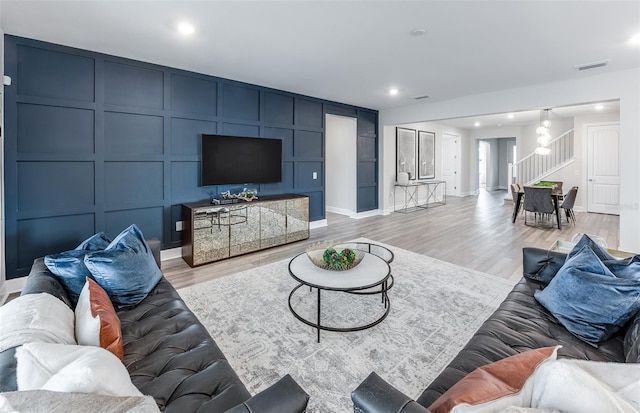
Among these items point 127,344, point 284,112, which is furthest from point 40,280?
point 284,112

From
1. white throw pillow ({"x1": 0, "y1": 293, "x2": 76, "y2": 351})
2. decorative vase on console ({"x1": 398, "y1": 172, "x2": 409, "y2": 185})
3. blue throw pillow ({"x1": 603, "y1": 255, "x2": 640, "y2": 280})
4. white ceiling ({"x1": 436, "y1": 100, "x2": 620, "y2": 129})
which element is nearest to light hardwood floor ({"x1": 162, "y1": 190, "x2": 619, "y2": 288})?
decorative vase on console ({"x1": 398, "y1": 172, "x2": 409, "y2": 185})

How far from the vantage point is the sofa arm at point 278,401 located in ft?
3.20

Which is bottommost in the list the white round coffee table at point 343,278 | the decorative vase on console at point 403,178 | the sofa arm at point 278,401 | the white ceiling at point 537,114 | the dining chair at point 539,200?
the sofa arm at point 278,401

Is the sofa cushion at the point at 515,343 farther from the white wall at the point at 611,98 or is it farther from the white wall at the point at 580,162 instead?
the white wall at the point at 580,162

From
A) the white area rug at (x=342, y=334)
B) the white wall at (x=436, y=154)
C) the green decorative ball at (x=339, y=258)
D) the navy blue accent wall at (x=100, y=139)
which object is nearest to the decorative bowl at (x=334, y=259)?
the green decorative ball at (x=339, y=258)

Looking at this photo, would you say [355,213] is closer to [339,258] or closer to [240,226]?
[240,226]

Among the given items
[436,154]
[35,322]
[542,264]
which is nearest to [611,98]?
[542,264]

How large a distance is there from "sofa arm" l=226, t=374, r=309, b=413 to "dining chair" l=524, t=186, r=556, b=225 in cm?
690

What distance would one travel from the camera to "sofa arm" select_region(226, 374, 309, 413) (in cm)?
98

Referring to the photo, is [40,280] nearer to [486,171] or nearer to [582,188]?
[582,188]

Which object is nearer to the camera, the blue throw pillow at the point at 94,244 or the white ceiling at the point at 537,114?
the blue throw pillow at the point at 94,244

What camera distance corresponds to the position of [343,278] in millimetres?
2381

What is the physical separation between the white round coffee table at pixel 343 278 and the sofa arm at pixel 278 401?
1126mm

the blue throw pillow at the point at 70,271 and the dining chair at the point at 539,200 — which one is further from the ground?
the dining chair at the point at 539,200
